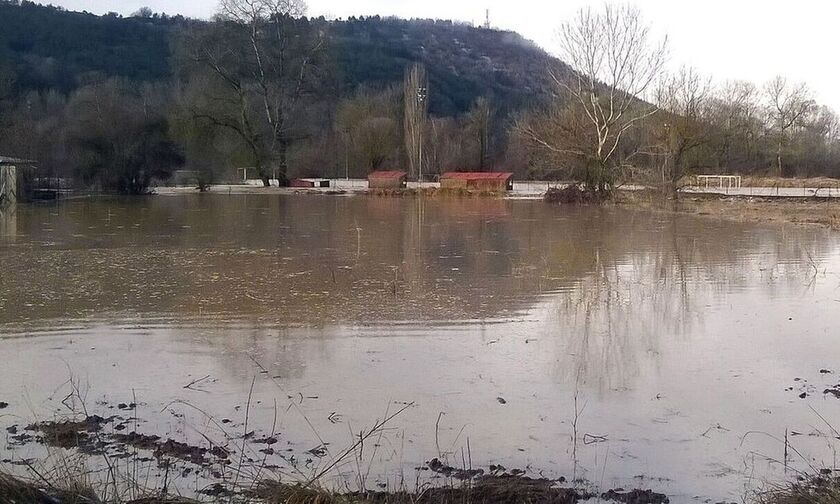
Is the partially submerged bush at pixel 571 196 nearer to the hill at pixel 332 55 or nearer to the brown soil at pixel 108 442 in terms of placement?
the hill at pixel 332 55

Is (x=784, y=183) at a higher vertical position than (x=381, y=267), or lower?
higher

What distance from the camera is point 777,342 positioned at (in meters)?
7.29

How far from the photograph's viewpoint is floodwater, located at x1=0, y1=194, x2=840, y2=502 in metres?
4.69

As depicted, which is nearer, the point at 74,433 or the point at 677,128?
the point at 74,433

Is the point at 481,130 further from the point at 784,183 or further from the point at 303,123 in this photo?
the point at 784,183

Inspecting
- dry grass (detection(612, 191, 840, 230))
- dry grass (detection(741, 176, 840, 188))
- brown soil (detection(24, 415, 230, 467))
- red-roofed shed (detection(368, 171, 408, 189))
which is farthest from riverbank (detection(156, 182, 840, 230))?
brown soil (detection(24, 415, 230, 467))

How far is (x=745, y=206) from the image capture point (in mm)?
26641

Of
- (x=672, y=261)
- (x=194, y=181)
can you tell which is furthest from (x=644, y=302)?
(x=194, y=181)

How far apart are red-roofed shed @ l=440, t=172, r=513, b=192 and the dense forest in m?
2.09

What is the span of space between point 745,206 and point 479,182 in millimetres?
17726

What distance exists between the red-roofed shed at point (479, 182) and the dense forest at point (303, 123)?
2.09 meters

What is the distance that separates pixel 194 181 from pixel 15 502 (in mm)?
45227

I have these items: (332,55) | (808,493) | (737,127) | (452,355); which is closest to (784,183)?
(737,127)

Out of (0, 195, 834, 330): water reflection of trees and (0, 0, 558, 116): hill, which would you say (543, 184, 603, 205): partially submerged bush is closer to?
(0, 195, 834, 330): water reflection of trees
